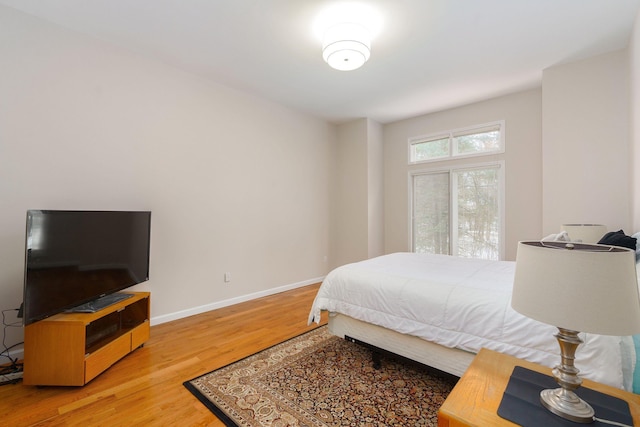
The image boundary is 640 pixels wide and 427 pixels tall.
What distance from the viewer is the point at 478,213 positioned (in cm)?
438

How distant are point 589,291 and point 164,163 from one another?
3586mm

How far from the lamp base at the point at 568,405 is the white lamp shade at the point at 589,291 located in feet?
1.10

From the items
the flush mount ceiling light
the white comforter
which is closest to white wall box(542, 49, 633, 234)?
the white comforter

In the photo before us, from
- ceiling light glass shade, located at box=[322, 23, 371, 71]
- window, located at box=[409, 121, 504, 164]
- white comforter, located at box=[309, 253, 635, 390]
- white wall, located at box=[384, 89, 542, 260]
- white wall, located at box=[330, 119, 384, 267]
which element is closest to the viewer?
white comforter, located at box=[309, 253, 635, 390]

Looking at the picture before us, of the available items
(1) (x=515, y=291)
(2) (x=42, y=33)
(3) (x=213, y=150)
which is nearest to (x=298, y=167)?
(3) (x=213, y=150)

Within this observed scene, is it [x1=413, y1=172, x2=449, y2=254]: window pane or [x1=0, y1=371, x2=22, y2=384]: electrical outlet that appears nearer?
[x1=0, y1=371, x2=22, y2=384]: electrical outlet

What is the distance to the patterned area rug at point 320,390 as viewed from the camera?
67.0 inches

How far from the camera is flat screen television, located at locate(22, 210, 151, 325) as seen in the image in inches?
74.1

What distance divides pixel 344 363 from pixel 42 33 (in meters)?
3.81

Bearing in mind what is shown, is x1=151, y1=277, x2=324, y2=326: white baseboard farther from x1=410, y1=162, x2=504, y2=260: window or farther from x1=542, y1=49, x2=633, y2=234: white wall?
x1=542, y1=49, x2=633, y2=234: white wall

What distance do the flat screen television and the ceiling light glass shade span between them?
2.37m

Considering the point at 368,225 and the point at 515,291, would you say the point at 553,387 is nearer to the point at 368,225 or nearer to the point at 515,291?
the point at 515,291

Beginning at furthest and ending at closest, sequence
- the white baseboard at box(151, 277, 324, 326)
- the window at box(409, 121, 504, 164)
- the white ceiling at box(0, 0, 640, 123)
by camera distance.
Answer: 1. the window at box(409, 121, 504, 164)
2. the white baseboard at box(151, 277, 324, 326)
3. the white ceiling at box(0, 0, 640, 123)

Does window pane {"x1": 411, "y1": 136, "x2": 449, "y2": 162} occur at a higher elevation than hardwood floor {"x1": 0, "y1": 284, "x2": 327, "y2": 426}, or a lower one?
higher
